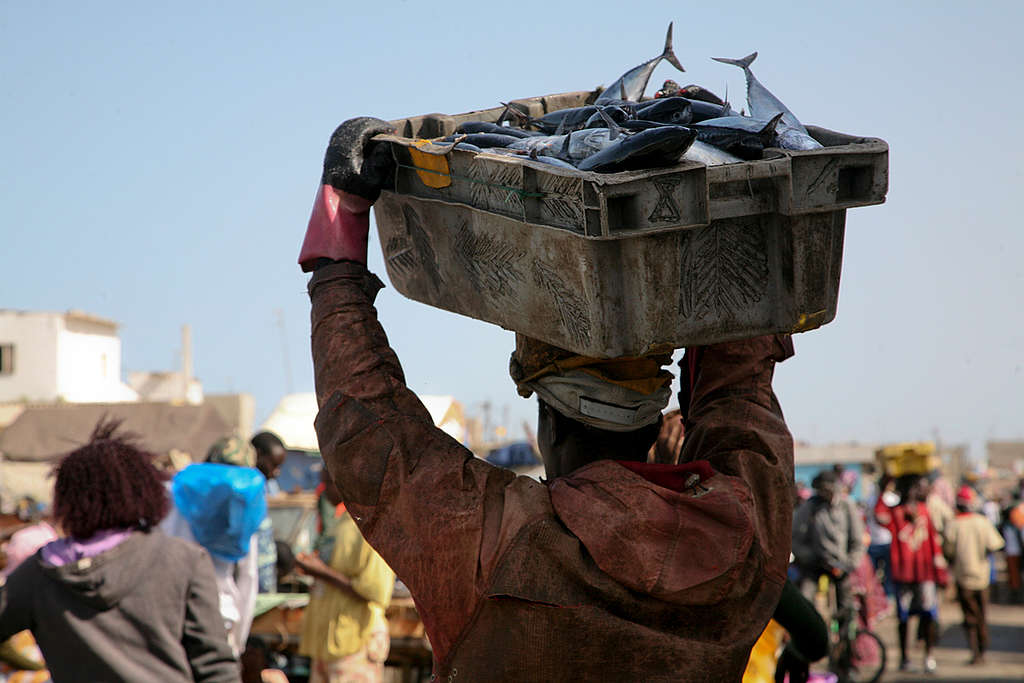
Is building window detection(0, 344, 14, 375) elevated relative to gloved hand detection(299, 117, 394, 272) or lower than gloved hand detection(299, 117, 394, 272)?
lower

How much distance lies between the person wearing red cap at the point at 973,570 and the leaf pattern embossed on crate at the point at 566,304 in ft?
47.9

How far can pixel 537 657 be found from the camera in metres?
2.19

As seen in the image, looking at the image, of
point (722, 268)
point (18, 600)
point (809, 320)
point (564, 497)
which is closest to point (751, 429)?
point (809, 320)

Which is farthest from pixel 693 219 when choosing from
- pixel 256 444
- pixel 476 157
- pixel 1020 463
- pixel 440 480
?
pixel 1020 463

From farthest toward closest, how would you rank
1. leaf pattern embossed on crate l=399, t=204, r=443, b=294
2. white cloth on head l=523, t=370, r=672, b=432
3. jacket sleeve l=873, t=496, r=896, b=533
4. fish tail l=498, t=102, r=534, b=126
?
jacket sleeve l=873, t=496, r=896, b=533, fish tail l=498, t=102, r=534, b=126, leaf pattern embossed on crate l=399, t=204, r=443, b=294, white cloth on head l=523, t=370, r=672, b=432

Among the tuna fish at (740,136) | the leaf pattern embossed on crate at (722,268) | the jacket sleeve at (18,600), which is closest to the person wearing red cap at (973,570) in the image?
the jacket sleeve at (18,600)

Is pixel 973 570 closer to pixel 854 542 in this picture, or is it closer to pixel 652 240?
pixel 854 542

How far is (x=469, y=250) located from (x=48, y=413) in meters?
20.4

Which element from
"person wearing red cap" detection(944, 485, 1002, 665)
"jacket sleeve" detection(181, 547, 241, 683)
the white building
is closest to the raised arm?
"jacket sleeve" detection(181, 547, 241, 683)

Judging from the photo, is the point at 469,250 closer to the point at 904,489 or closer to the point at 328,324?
the point at 328,324

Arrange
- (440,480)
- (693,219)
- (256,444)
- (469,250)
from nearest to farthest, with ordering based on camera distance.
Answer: (693,219)
(440,480)
(469,250)
(256,444)

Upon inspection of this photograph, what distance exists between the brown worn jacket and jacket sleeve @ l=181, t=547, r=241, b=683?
183 cm

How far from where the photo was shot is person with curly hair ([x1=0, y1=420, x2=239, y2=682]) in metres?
3.78

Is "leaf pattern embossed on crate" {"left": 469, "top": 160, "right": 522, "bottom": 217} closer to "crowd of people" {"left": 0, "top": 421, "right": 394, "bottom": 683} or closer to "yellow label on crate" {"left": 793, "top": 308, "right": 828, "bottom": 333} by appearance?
"yellow label on crate" {"left": 793, "top": 308, "right": 828, "bottom": 333}
